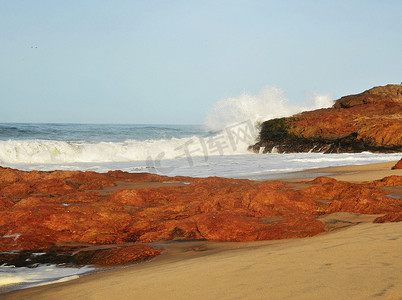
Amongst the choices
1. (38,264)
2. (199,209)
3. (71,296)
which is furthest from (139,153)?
(71,296)

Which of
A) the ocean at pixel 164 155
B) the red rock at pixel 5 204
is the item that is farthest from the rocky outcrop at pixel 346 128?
the red rock at pixel 5 204

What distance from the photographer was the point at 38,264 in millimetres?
4027

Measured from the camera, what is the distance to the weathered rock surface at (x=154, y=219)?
4268 millimetres

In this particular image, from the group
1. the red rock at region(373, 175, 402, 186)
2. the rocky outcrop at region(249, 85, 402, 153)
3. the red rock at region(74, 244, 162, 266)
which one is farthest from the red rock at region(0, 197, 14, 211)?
the rocky outcrop at region(249, 85, 402, 153)

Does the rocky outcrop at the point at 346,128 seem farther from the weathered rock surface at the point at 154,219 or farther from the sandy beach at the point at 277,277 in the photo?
the sandy beach at the point at 277,277

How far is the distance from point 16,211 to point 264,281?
4331mm

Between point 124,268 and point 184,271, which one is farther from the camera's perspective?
point 124,268

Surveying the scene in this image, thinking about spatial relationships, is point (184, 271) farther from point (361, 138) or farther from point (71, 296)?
point (361, 138)

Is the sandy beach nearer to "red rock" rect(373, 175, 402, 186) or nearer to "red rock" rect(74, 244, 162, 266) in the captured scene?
"red rock" rect(74, 244, 162, 266)

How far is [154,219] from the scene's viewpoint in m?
5.76

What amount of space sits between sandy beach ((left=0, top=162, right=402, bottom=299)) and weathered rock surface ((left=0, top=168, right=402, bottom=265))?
2.89ft

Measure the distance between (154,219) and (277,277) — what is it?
11.7 feet

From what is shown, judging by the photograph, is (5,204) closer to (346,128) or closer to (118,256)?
(118,256)

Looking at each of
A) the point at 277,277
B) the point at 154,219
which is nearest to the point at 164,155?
the point at 154,219
